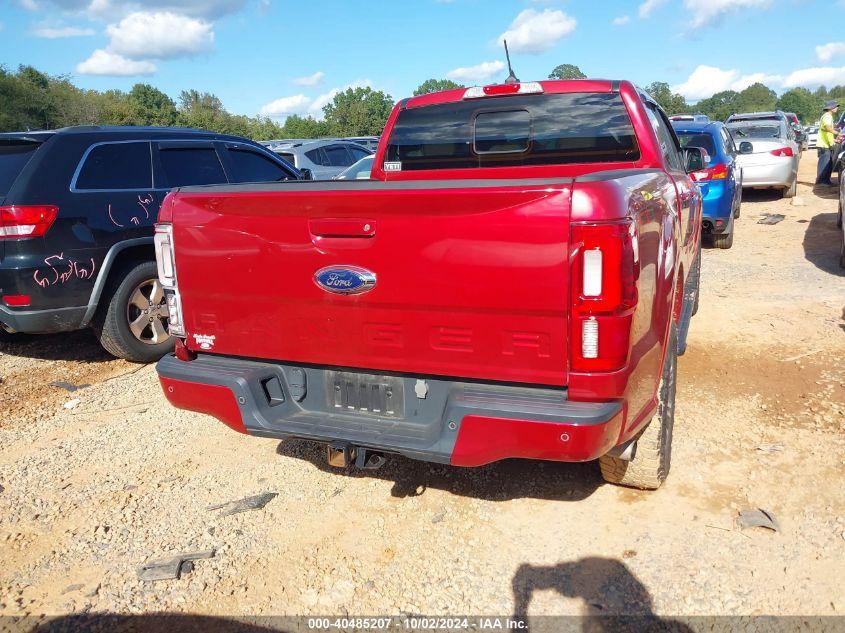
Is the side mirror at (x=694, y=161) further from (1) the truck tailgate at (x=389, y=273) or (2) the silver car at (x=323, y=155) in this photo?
(2) the silver car at (x=323, y=155)

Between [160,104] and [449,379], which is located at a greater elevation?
[160,104]

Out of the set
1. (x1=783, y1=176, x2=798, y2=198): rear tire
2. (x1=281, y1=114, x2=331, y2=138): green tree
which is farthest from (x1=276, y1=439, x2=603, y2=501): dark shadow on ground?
(x1=281, y1=114, x2=331, y2=138): green tree

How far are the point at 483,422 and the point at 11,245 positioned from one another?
13.3ft

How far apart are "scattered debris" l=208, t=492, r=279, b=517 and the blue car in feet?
23.4

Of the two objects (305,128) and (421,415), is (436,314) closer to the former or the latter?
(421,415)

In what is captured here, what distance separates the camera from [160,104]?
8500 centimetres

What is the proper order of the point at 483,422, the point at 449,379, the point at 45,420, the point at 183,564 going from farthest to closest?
the point at 45,420, the point at 183,564, the point at 449,379, the point at 483,422

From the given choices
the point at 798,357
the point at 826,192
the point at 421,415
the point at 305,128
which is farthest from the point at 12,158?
the point at 305,128

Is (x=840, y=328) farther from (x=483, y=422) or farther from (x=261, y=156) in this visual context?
(x=261, y=156)

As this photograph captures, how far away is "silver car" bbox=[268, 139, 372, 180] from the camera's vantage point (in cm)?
1277

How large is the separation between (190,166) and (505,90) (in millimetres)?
3436

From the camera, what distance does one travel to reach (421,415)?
276 centimetres

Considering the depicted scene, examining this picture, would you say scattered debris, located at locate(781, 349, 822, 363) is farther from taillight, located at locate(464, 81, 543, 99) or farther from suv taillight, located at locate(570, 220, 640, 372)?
suv taillight, located at locate(570, 220, 640, 372)

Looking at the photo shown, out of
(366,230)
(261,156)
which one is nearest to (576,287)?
(366,230)
